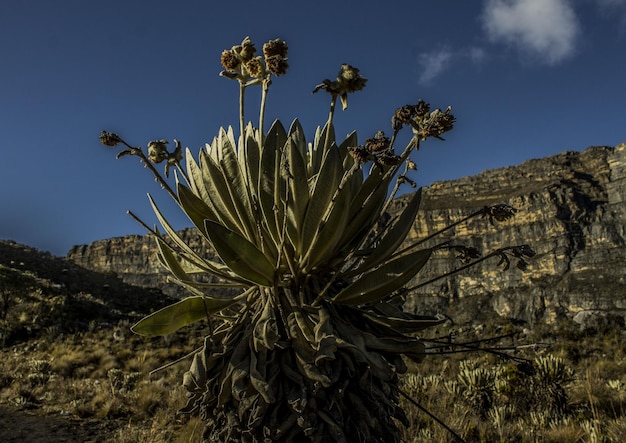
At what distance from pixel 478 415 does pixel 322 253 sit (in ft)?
20.6

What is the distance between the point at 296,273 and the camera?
2053 millimetres

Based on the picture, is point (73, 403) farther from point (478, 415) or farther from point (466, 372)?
point (466, 372)

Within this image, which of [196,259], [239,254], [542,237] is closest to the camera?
[239,254]

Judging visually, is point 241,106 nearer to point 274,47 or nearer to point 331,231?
point 274,47

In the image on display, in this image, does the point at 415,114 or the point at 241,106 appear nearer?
the point at 415,114

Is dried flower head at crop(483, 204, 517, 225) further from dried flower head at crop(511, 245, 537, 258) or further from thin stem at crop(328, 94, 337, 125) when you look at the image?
thin stem at crop(328, 94, 337, 125)

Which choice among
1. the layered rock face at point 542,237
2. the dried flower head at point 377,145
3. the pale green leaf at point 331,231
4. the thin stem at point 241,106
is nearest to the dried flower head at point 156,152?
the thin stem at point 241,106

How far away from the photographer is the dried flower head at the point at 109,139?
6.76 feet

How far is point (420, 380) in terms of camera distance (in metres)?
8.87

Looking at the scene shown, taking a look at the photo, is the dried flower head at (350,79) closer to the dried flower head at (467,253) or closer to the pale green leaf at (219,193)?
the pale green leaf at (219,193)

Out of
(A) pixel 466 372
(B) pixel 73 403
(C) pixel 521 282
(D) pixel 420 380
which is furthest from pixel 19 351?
(C) pixel 521 282

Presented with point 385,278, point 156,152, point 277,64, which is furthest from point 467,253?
point 156,152

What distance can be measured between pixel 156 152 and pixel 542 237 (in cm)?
8903

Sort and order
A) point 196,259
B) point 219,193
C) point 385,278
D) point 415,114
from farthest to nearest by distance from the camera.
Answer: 1. point 196,259
2. point 219,193
3. point 415,114
4. point 385,278
